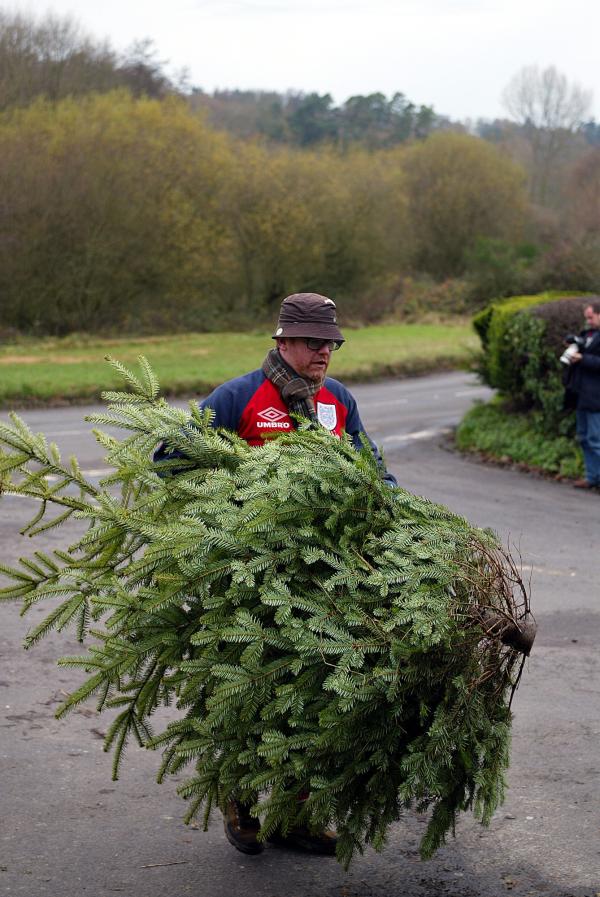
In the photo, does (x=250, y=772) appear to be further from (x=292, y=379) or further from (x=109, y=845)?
(x=292, y=379)

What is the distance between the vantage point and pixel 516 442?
15.8 meters

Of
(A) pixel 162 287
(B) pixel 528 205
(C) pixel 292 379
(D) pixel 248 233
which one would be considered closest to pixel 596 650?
(C) pixel 292 379

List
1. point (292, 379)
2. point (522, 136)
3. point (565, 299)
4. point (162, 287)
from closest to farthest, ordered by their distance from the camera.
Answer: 1. point (292, 379)
2. point (565, 299)
3. point (162, 287)
4. point (522, 136)

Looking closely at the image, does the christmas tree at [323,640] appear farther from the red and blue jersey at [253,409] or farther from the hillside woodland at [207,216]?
the hillside woodland at [207,216]

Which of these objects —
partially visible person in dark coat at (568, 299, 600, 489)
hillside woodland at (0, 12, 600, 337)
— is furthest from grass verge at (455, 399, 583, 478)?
hillside woodland at (0, 12, 600, 337)

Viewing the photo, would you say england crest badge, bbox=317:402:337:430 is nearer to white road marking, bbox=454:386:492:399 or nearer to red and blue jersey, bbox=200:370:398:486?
red and blue jersey, bbox=200:370:398:486

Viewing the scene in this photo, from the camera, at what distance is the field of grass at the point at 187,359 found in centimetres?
2197

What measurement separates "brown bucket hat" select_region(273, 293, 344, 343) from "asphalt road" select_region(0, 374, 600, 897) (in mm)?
2183

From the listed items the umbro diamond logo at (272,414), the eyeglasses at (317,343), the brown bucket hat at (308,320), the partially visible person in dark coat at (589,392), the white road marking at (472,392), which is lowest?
the white road marking at (472,392)

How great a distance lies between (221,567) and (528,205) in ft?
183

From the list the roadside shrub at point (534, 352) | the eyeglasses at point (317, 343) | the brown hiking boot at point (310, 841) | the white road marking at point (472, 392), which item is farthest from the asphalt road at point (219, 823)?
the white road marking at point (472, 392)

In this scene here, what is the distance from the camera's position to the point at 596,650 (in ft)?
25.0

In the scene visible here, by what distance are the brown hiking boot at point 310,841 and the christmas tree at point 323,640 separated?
597 mm

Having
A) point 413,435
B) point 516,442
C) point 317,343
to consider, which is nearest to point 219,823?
point 317,343
